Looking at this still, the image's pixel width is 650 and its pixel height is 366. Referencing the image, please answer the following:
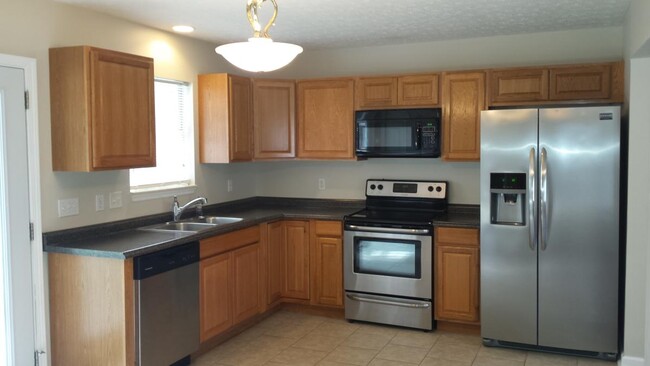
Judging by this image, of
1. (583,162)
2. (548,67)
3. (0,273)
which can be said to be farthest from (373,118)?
(0,273)

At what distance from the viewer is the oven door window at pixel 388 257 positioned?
4.48 m

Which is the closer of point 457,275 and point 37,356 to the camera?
point 37,356

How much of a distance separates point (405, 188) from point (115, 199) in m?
2.50

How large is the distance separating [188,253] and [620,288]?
3.00 m

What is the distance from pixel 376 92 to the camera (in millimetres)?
4855

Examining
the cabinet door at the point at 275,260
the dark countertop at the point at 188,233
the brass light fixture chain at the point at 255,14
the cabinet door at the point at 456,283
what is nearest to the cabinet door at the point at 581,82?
the dark countertop at the point at 188,233

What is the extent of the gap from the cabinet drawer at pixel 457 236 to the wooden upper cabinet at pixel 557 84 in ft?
3.45

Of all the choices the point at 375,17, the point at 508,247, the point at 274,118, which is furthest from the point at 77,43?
the point at 508,247

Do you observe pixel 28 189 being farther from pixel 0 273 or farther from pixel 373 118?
pixel 373 118

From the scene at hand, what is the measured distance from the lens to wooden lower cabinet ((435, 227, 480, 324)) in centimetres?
432

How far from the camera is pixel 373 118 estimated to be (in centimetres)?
483

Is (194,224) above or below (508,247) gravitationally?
above

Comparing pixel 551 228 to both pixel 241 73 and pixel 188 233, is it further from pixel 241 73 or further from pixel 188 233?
pixel 241 73

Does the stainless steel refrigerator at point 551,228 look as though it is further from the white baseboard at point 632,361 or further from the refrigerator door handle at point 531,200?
the white baseboard at point 632,361
